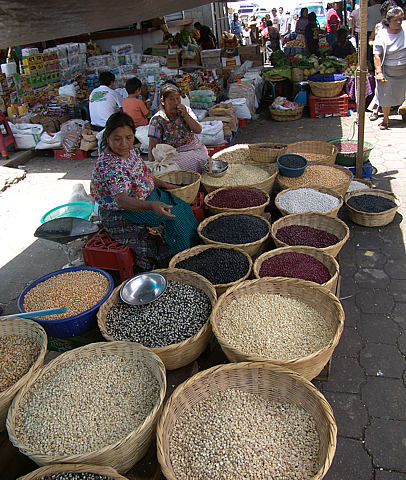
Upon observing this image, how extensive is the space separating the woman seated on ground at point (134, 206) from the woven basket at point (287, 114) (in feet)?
16.2

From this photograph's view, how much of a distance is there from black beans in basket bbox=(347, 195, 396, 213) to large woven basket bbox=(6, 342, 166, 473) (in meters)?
2.73

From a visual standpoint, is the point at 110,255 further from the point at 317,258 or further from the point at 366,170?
the point at 366,170

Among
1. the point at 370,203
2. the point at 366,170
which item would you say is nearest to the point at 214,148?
the point at 366,170

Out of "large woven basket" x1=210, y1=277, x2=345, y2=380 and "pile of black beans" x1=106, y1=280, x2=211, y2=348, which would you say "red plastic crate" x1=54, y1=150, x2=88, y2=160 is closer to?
"pile of black beans" x1=106, y1=280, x2=211, y2=348

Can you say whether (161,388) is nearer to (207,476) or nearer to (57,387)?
(207,476)

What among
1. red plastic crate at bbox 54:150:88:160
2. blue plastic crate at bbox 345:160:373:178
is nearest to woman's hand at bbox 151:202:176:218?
blue plastic crate at bbox 345:160:373:178

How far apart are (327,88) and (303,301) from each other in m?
5.95

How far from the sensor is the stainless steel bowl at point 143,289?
7.22 feet

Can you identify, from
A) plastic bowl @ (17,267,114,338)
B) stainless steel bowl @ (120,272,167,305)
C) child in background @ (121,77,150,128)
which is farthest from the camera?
child in background @ (121,77,150,128)

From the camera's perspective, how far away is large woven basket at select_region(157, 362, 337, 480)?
57.7 inches

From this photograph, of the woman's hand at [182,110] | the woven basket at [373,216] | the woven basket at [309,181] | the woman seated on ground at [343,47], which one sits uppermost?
the woman seated on ground at [343,47]

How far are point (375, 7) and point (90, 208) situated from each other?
7.53 meters

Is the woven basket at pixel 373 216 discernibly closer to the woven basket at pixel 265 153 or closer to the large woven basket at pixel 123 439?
the woven basket at pixel 265 153

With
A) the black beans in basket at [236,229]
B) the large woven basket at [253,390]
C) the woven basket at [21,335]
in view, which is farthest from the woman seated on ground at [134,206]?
the large woven basket at [253,390]
